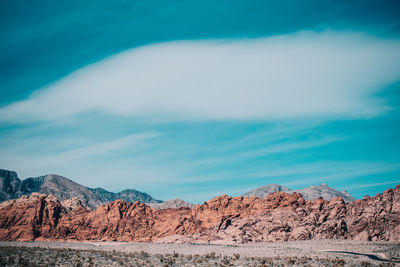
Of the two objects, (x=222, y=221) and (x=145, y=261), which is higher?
(x=222, y=221)

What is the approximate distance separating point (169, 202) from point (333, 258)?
441 feet

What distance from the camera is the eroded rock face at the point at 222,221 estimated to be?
55.3 meters

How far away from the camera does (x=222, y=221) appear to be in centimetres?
6300

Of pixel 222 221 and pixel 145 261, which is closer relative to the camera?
pixel 145 261

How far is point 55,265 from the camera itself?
92.7ft

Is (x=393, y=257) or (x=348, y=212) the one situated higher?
(x=348, y=212)

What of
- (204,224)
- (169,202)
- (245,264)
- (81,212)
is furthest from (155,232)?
(169,202)

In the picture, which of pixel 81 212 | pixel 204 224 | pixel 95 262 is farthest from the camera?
pixel 81 212

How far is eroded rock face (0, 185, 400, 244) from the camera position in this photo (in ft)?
181

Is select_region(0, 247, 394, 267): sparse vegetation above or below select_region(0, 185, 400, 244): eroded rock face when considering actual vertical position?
below

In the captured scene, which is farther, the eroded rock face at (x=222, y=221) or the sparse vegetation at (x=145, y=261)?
the eroded rock face at (x=222, y=221)

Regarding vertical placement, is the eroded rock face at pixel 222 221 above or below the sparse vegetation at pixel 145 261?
above

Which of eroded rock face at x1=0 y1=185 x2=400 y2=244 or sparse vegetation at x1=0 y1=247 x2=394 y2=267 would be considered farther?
eroded rock face at x1=0 y1=185 x2=400 y2=244

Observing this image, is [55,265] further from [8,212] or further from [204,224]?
[8,212]
